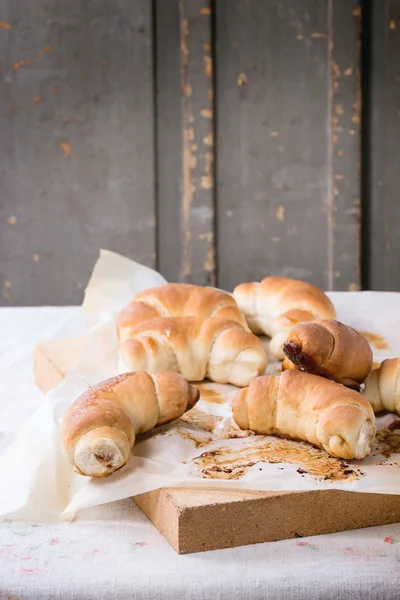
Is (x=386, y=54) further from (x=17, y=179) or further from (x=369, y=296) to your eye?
(x=369, y=296)

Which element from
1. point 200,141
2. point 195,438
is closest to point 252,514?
point 195,438

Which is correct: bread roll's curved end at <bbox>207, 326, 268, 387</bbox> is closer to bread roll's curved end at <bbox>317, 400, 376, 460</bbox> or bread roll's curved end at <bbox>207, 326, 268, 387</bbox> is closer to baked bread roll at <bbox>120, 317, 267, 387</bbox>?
baked bread roll at <bbox>120, 317, 267, 387</bbox>

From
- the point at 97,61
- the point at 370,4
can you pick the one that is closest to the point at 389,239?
the point at 370,4

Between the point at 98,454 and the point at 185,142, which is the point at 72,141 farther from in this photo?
the point at 98,454

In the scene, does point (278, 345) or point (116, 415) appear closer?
point (116, 415)

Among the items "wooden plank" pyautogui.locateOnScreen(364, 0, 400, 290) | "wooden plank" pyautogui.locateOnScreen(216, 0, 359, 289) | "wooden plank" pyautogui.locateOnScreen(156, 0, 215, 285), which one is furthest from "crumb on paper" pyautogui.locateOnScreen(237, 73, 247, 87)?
"wooden plank" pyautogui.locateOnScreen(364, 0, 400, 290)
